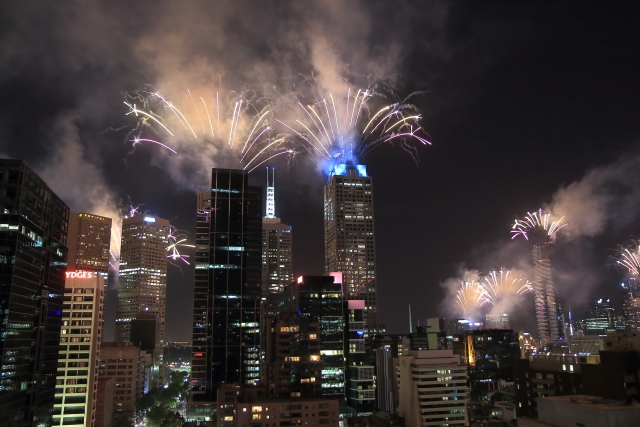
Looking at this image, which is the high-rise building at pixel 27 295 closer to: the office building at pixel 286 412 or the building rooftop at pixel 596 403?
the office building at pixel 286 412

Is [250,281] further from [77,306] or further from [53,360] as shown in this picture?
[53,360]

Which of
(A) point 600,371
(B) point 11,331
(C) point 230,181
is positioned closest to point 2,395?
(B) point 11,331

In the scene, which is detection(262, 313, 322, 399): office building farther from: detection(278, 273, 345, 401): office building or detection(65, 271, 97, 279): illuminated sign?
detection(65, 271, 97, 279): illuminated sign

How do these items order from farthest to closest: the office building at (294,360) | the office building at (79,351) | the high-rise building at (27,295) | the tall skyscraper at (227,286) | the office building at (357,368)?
the tall skyscraper at (227,286)
the office building at (357,368)
the office building at (294,360)
the office building at (79,351)
the high-rise building at (27,295)

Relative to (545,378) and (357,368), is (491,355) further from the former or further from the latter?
(545,378)

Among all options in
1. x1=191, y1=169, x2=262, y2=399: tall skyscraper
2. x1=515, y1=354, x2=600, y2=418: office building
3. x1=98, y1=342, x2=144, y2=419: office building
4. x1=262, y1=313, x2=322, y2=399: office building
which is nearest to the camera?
x1=515, y1=354, x2=600, y2=418: office building

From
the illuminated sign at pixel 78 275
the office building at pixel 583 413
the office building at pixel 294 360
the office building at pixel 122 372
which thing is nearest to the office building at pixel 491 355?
the office building at pixel 294 360

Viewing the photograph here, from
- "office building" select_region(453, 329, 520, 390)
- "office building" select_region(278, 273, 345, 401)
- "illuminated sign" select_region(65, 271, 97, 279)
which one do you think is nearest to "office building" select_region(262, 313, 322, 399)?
"office building" select_region(278, 273, 345, 401)
